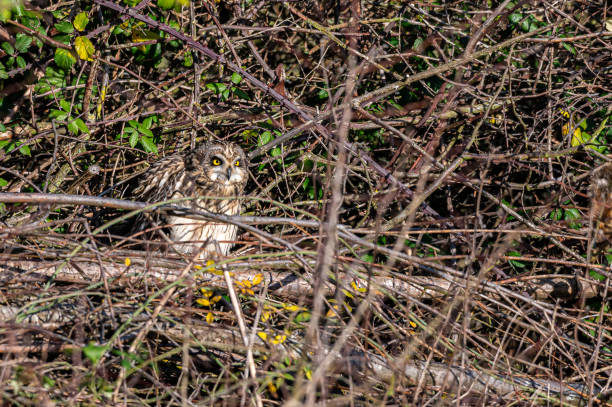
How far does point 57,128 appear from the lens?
4008mm

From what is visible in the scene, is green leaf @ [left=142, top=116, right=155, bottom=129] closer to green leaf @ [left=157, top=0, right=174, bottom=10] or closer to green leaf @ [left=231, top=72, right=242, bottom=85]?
green leaf @ [left=231, top=72, right=242, bottom=85]

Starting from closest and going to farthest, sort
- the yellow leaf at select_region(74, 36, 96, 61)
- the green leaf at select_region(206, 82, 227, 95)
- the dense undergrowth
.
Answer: the dense undergrowth < the yellow leaf at select_region(74, 36, 96, 61) < the green leaf at select_region(206, 82, 227, 95)

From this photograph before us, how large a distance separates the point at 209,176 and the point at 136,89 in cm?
82

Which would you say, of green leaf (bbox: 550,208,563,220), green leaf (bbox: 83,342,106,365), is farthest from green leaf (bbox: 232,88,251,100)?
green leaf (bbox: 83,342,106,365)

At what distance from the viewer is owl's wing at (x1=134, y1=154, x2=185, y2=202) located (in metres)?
3.86

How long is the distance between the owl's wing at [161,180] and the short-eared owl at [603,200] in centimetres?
244

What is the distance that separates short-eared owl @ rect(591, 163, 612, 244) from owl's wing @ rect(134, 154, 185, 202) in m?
2.44

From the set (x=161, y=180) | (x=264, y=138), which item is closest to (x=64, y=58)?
(x=161, y=180)

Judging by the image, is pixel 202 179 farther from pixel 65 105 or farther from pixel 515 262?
pixel 515 262

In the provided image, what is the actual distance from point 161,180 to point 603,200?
259cm

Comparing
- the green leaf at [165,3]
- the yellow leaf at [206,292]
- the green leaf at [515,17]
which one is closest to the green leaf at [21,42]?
the green leaf at [165,3]

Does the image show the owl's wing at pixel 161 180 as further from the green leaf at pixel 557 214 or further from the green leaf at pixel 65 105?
the green leaf at pixel 557 214

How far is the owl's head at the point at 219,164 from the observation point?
3893 mm

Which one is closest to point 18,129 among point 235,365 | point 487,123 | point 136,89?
point 136,89
